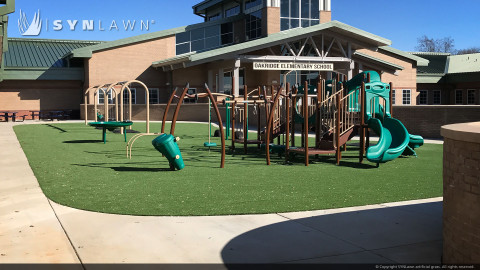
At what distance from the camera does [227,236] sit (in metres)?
6.07

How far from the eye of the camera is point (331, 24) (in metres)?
32.9

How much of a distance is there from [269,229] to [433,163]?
8.41 metres

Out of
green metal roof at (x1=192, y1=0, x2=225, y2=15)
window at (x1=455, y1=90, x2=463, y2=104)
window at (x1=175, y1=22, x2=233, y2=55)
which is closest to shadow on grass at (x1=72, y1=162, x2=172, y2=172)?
window at (x1=175, y1=22, x2=233, y2=55)

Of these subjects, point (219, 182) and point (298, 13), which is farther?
point (298, 13)

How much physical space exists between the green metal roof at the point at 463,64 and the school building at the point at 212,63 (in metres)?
0.16

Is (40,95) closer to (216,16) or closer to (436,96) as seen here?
(216,16)

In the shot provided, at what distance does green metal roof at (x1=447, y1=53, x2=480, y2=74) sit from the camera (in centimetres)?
4131

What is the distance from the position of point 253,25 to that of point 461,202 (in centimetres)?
3745

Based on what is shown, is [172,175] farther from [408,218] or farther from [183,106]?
[183,106]

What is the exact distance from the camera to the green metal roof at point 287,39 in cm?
3166

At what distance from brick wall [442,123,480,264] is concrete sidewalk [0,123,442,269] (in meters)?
0.50

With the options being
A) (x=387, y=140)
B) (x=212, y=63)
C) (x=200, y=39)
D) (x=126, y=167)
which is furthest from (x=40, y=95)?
(x=387, y=140)

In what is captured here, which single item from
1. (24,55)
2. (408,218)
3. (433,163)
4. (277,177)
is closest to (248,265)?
(408,218)

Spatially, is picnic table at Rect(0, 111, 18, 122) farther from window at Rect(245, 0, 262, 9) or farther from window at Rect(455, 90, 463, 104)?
window at Rect(455, 90, 463, 104)
